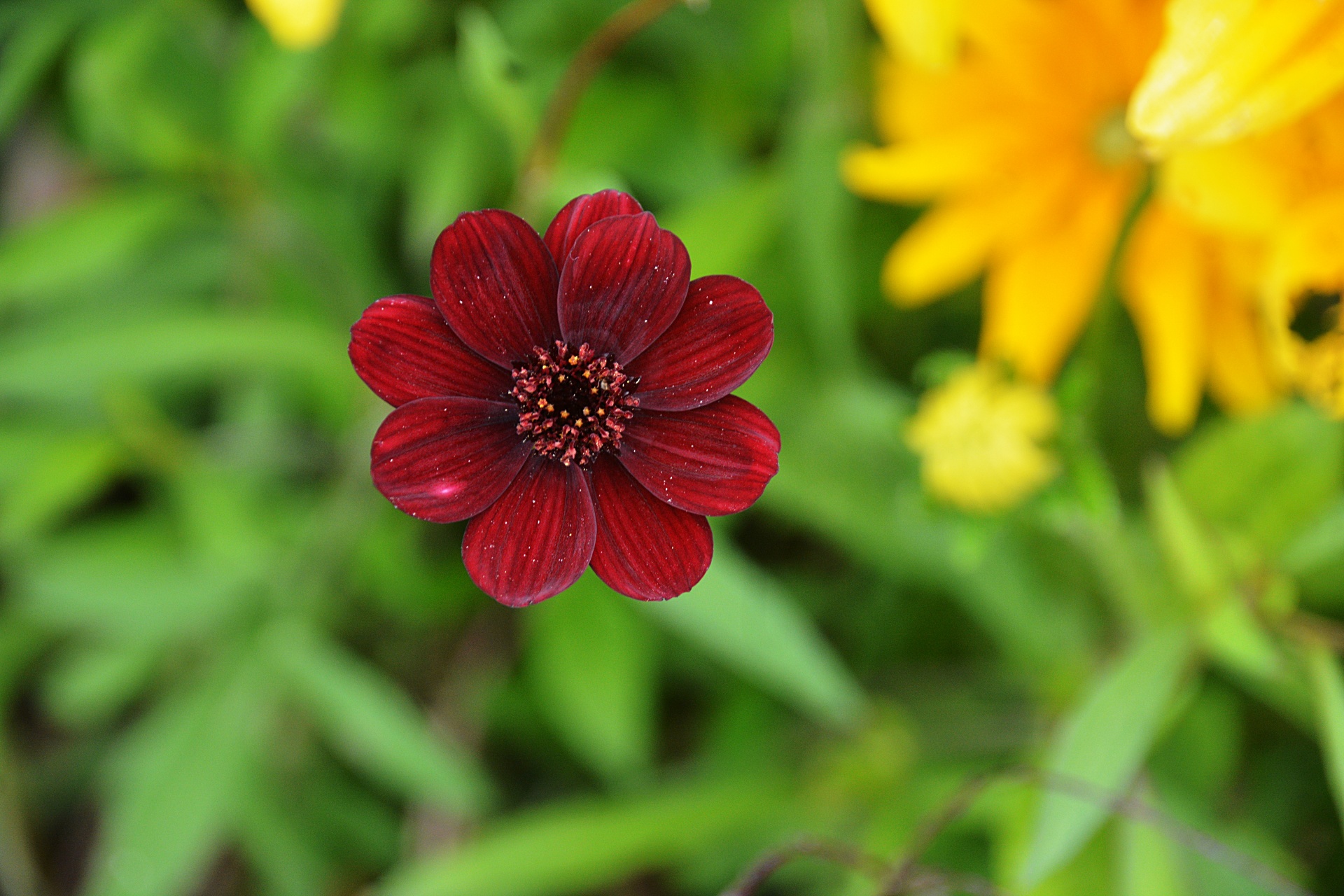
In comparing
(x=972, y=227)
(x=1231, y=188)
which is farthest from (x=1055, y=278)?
(x=1231, y=188)

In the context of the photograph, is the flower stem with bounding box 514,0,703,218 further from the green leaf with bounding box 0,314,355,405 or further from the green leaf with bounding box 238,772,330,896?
the green leaf with bounding box 238,772,330,896

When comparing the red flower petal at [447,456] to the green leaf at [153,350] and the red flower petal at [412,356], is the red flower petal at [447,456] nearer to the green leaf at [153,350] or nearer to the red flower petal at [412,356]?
the red flower petal at [412,356]

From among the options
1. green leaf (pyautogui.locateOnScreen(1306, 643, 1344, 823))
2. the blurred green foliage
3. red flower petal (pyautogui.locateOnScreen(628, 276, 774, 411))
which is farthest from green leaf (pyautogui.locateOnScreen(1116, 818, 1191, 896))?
red flower petal (pyautogui.locateOnScreen(628, 276, 774, 411))

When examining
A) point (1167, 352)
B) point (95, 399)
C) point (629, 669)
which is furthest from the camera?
point (95, 399)

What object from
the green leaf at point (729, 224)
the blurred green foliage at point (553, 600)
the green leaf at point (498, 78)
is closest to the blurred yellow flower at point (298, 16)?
the green leaf at point (498, 78)

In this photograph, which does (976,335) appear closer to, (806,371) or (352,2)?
(806,371)

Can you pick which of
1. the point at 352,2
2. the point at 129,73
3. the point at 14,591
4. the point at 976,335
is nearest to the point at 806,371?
the point at 976,335
